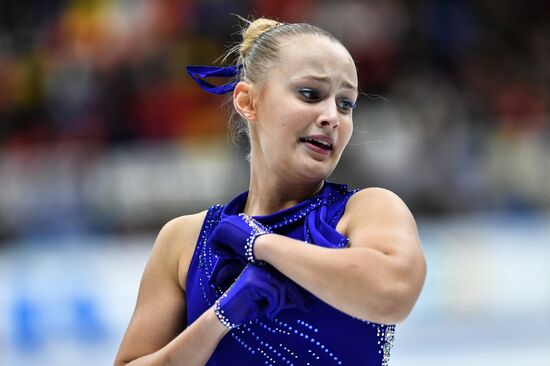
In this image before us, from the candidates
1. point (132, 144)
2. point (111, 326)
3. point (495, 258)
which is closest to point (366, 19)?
point (132, 144)

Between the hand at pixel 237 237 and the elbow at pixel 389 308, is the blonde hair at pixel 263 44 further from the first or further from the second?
the elbow at pixel 389 308

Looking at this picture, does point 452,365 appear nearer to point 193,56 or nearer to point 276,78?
point 276,78

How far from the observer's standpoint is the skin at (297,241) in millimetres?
1831

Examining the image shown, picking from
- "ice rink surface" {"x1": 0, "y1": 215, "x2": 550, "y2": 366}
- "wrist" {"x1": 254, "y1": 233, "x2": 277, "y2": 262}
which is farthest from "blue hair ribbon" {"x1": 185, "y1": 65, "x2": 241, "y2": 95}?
"ice rink surface" {"x1": 0, "y1": 215, "x2": 550, "y2": 366}

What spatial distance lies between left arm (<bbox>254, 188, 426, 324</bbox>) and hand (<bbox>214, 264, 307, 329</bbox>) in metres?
0.04

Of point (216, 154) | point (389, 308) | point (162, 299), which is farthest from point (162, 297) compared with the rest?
point (216, 154)

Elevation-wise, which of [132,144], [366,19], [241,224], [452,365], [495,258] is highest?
[366,19]

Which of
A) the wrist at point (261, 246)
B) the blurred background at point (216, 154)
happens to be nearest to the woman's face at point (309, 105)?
the wrist at point (261, 246)

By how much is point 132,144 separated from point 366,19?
2830 mm

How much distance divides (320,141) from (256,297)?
429 mm

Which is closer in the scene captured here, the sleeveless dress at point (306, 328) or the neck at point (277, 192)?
the sleeveless dress at point (306, 328)

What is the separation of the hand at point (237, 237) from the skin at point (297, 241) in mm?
34

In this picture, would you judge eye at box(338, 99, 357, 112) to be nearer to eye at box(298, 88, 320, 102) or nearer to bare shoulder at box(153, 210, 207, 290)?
eye at box(298, 88, 320, 102)

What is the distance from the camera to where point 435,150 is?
7.94 metres
